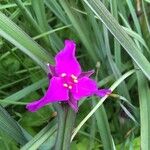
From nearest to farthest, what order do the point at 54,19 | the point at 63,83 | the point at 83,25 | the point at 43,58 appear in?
the point at 63,83
the point at 43,58
the point at 83,25
the point at 54,19

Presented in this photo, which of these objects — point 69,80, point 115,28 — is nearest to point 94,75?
point 115,28

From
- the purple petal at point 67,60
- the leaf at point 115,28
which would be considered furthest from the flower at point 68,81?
the leaf at point 115,28

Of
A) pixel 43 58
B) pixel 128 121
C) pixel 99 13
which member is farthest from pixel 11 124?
pixel 128 121

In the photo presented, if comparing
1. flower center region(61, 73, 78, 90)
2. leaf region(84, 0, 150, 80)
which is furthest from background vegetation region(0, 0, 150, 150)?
flower center region(61, 73, 78, 90)

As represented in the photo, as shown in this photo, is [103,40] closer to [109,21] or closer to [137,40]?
[137,40]

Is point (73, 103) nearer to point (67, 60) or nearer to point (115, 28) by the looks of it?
point (67, 60)

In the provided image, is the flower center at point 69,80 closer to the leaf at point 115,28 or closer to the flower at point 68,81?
the flower at point 68,81

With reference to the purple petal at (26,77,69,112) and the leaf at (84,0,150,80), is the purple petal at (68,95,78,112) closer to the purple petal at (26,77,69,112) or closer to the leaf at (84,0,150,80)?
→ the purple petal at (26,77,69,112)
